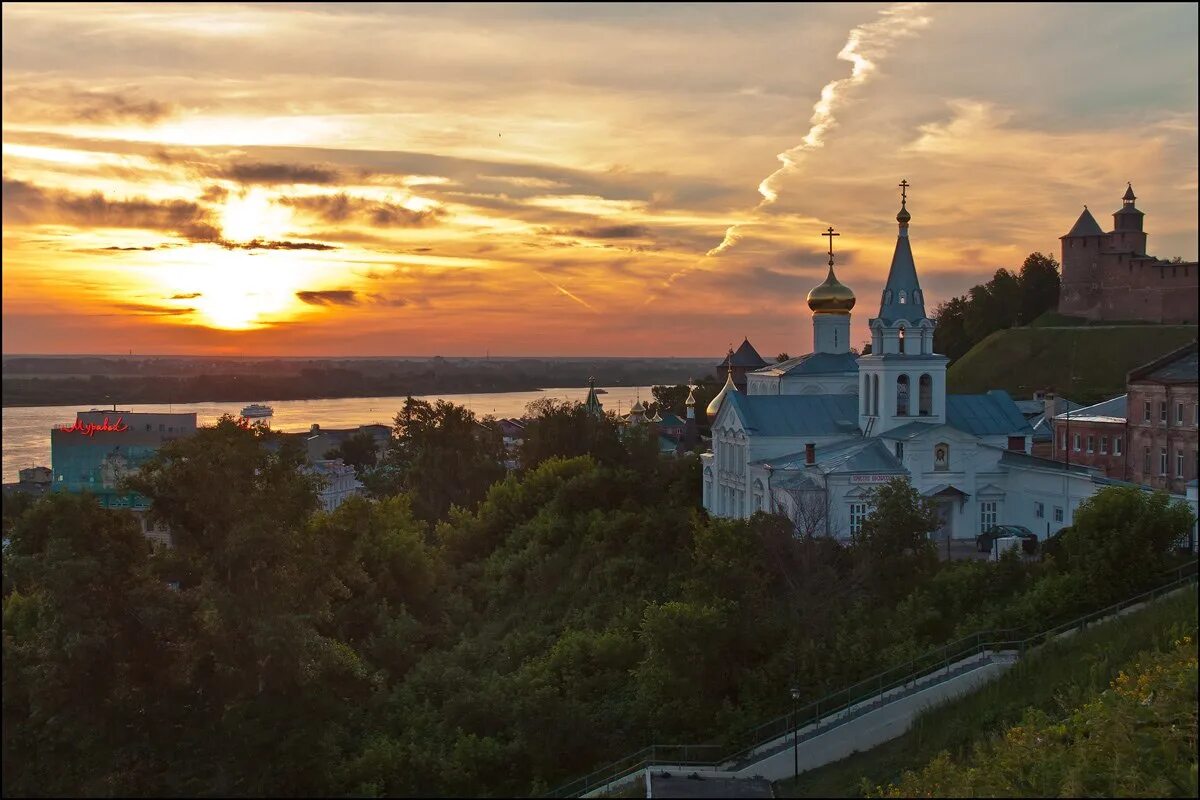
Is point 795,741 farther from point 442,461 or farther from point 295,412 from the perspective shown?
point 295,412

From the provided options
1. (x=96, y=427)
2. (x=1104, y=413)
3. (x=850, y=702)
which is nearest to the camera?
(x=850, y=702)

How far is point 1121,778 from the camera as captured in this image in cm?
1253

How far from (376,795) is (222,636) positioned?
4.01 meters

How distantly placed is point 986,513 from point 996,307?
38.7m

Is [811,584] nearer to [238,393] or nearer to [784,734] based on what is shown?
[784,734]

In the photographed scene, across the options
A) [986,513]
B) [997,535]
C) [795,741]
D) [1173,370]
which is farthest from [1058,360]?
[1173,370]

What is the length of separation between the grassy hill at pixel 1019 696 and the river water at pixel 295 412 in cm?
1302

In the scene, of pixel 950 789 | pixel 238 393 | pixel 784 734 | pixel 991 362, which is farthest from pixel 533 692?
pixel 238 393

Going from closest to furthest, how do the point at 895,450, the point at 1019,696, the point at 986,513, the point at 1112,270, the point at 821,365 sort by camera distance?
the point at 1019,696 < the point at 986,513 < the point at 895,450 < the point at 821,365 < the point at 1112,270

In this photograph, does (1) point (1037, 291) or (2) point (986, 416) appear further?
(1) point (1037, 291)

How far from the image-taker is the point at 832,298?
4081 cm

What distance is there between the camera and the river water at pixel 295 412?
54.0 meters

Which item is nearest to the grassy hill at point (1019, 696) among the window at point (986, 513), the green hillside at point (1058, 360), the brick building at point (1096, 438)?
the brick building at point (1096, 438)

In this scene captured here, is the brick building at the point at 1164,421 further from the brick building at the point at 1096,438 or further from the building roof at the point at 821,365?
the building roof at the point at 821,365
